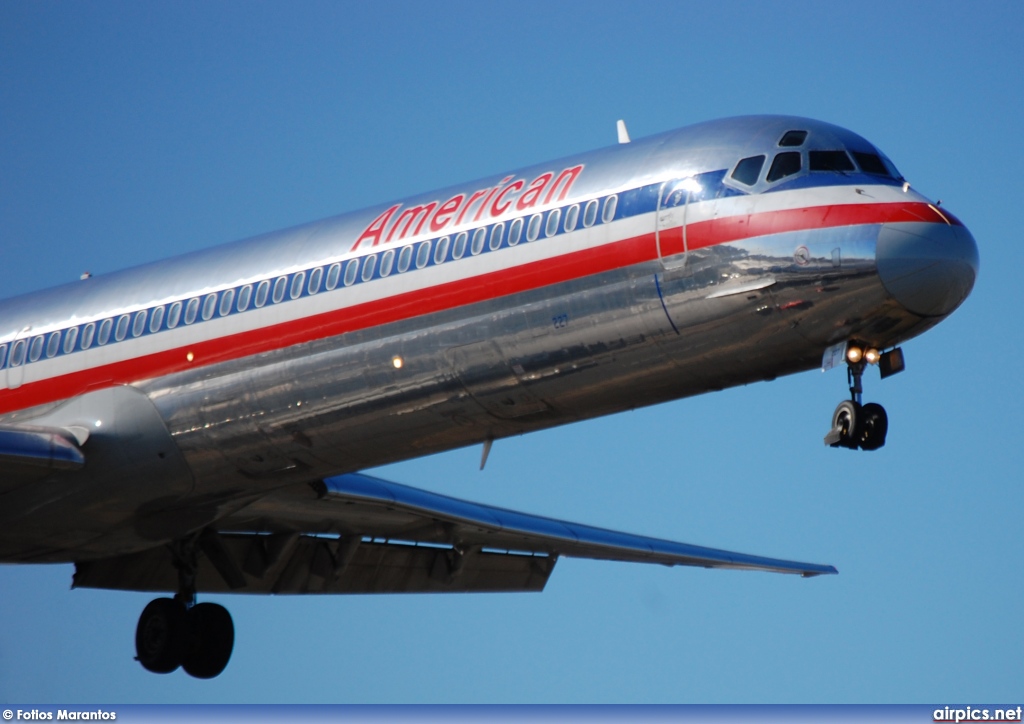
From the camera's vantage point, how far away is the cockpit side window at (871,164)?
2088cm

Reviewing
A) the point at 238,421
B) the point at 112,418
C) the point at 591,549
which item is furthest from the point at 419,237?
the point at 591,549

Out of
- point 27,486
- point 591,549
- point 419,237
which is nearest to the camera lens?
point 419,237

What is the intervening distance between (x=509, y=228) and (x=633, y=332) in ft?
7.23

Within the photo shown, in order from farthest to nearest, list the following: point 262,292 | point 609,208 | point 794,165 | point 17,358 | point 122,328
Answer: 1. point 17,358
2. point 122,328
3. point 262,292
4. point 609,208
5. point 794,165

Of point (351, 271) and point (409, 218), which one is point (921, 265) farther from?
point (351, 271)

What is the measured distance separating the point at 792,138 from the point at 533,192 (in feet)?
10.6

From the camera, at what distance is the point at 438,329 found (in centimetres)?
2197

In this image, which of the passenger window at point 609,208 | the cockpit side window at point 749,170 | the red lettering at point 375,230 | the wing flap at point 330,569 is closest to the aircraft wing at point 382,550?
the wing flap at point 330,569

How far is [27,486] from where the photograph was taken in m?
24.3

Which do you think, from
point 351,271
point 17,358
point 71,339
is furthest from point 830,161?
point 17,358

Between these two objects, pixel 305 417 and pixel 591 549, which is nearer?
pixel 305 417

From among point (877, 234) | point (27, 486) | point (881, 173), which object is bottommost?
point (27, 486)

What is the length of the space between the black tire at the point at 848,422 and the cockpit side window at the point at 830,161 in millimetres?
2656

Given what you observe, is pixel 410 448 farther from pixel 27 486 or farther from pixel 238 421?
pixel 27 486
